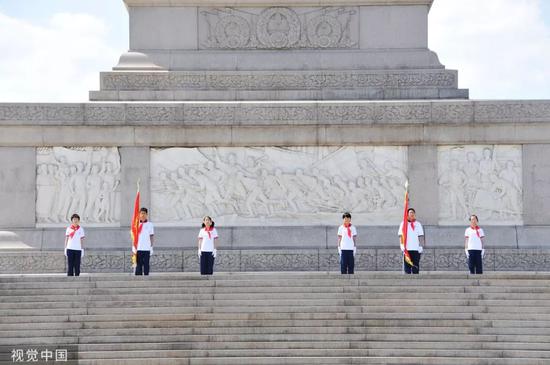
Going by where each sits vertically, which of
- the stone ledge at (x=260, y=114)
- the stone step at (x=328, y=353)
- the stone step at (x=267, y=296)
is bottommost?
the stone step at (x=328, y=353)

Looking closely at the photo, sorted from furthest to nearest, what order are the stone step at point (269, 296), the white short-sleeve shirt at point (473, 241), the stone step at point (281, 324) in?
the white short-sleeve shirt at point (473, 241) → the stone step at point (269, 296) → the stone step at point (281, 324)

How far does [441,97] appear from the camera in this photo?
23.8 meters

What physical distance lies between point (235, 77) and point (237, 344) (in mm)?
8641

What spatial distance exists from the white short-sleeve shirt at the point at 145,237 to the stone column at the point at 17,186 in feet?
11.5

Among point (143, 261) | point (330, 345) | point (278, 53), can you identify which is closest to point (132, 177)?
point (143, 261)

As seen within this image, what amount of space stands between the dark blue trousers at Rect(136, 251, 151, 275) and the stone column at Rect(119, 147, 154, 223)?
2623 mm

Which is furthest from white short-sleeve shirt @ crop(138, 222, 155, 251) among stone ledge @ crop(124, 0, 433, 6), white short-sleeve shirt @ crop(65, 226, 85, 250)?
stone ledge @ crop(124, 0, 433, 6)

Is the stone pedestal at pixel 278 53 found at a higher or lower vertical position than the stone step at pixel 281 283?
higher

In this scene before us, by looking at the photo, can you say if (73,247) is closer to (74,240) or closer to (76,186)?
(74,240)

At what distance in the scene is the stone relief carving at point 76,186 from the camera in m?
23.0

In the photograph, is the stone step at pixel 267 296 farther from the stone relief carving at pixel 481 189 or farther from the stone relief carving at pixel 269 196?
the stone relief carving at pixel 481 189

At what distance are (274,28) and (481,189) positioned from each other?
5.55 m

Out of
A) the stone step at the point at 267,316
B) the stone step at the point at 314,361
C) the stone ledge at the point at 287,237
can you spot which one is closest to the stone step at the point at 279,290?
the stone step at the point at 267,316

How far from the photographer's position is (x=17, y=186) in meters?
23.0
